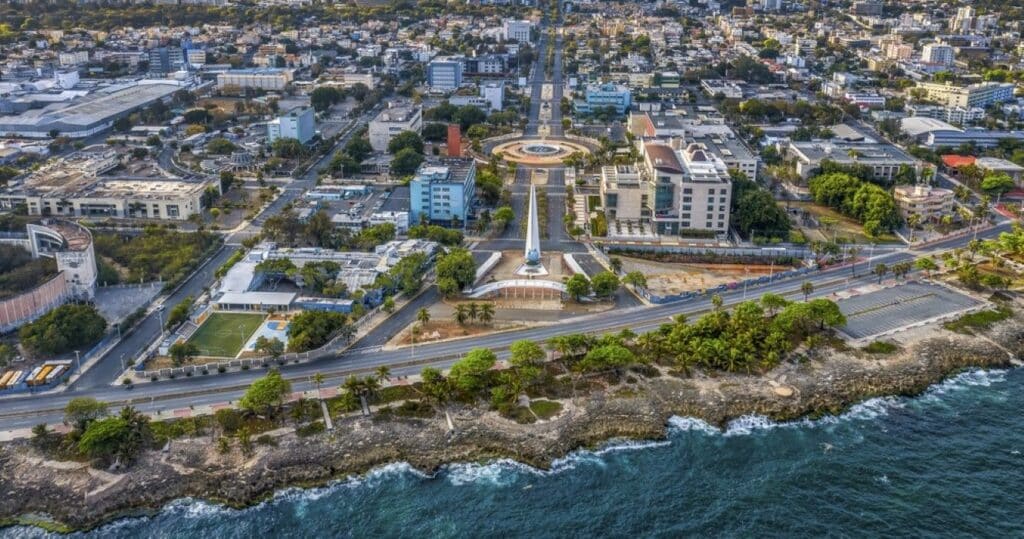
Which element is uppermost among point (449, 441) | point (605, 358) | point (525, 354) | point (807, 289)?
point (807, 289)

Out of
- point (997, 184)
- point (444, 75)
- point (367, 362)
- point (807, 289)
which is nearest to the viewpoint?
point (367, 362)

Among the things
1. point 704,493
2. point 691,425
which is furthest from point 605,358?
point 704,493

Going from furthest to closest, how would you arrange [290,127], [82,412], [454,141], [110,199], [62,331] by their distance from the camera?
[290,127] → [454,141] → [110,199] → [62,331] → [82,412]

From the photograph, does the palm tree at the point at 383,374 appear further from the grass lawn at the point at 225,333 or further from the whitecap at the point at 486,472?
the grass lawn at the point at 225,333

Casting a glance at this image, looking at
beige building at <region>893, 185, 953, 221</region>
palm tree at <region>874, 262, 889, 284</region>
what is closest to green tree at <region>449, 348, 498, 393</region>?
palm tree at <region>874, 262, 889, 284</region>

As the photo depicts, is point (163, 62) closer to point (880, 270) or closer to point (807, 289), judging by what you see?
point (807, 289)

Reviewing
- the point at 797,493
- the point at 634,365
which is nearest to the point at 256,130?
the point at 634,365

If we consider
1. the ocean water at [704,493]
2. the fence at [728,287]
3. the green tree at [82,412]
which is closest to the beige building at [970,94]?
the fence at [728,287]

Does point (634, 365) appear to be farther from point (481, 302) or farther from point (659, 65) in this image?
point (659, 65)
